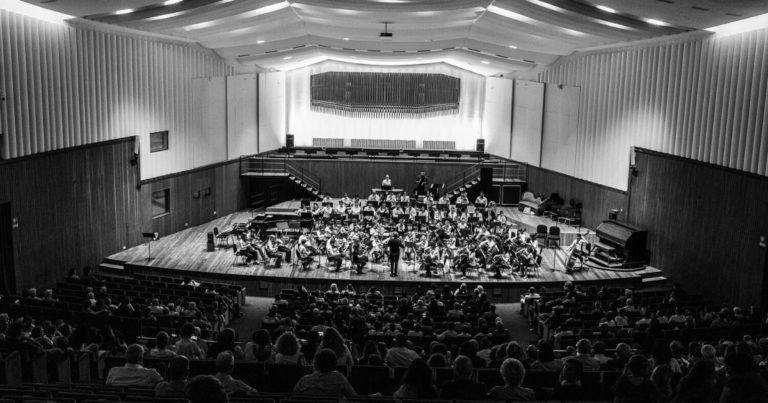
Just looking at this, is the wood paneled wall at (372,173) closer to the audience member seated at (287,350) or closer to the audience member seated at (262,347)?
the audience member seated at (262,347)

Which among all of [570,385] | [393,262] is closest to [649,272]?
[393,262]

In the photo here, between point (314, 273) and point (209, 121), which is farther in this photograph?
point (209, 121)

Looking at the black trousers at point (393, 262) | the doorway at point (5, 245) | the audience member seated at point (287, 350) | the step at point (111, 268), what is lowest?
the step at point (111, 268)

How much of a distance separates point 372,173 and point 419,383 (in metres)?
23.4

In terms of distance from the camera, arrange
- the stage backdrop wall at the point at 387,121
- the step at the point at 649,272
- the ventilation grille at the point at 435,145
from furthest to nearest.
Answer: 1. the ventilation grille at the point at 435,145
2. the stage backdrop wall at the point at 387,121
3. the step at the point at 649,272

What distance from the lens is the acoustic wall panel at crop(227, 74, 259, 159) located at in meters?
26.2

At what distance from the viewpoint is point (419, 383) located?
5.64 meters

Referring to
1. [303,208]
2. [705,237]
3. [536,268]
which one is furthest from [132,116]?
[705,237]

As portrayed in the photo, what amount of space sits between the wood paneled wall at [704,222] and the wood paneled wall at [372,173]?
9501 millimetres

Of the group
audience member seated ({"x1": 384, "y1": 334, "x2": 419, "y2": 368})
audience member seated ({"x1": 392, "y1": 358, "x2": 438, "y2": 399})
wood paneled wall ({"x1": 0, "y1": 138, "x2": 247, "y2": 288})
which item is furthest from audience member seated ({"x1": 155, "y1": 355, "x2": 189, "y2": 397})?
wood paneled wall ({"x1": 0, "y1": 138, "x2": 247, "y2": 288})

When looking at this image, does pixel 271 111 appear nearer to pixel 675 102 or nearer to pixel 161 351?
pixel 675 102

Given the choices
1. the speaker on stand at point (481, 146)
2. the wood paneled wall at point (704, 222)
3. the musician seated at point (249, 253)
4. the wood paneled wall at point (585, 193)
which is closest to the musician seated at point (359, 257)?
the musician seated at point (249, 253)

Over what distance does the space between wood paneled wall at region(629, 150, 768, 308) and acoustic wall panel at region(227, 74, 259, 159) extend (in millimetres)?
14116

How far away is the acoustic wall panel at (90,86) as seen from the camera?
15.7 meters
